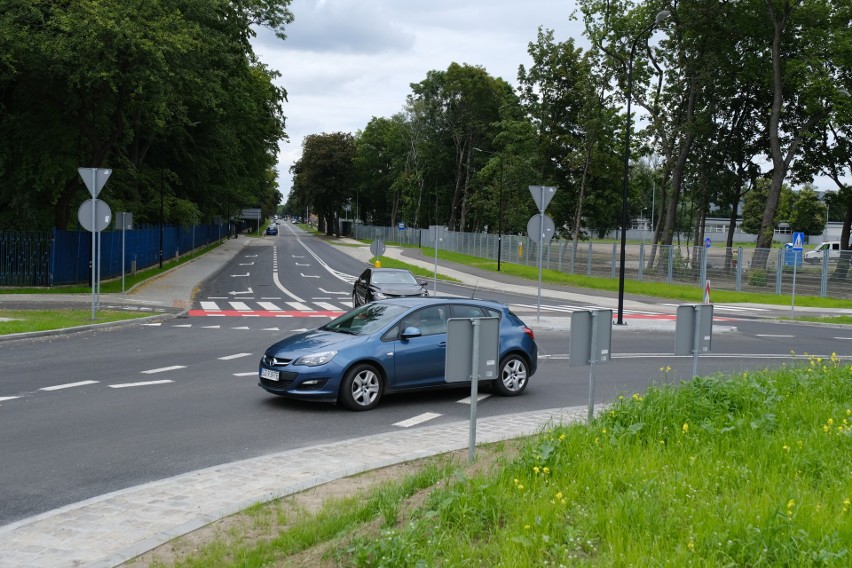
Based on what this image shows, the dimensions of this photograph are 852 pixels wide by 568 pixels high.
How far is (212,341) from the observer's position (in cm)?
1789

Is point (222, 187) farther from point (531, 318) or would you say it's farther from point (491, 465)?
point (491, 465)

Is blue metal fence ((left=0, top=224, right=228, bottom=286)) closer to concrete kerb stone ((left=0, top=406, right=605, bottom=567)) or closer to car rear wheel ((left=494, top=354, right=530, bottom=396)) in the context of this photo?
car rear wheel ((left=494, top=354, right=530, bottom=396))

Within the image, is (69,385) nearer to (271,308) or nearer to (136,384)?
(136,384)

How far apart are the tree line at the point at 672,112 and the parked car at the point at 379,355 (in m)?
27.1

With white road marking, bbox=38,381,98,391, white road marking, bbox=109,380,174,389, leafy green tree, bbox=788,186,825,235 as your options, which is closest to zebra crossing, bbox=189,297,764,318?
white road marking, bbox=109,380,174,389

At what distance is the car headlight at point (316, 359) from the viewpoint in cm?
1033

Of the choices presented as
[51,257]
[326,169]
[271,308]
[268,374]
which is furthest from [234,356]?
[326,169]

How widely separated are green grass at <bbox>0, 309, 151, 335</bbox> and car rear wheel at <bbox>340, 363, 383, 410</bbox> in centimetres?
1024

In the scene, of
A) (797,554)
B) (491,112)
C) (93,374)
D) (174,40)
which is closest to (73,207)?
(174,40)

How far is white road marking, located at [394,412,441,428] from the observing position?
9922mm

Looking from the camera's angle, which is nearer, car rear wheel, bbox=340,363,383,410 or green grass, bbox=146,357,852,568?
green grass, bbox=146,357,852,568

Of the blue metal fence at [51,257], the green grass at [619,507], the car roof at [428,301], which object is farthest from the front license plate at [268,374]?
the blue metal fence at [51,257]

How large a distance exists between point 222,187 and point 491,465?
175ft

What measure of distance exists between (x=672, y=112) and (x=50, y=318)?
4591 cm
